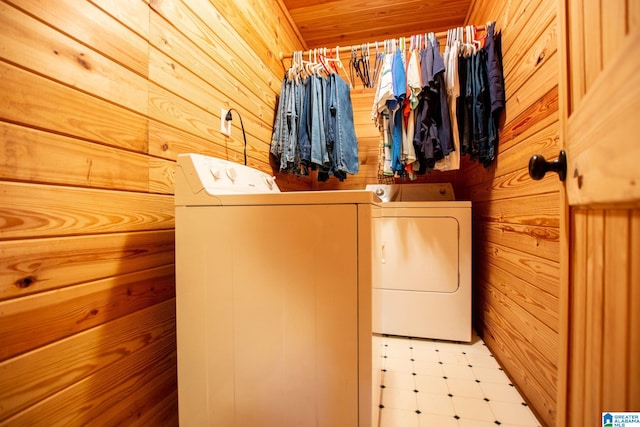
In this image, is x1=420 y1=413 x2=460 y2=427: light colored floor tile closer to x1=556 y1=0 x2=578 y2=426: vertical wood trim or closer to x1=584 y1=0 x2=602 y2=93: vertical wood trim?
x1=556 y1=0 x2=578 y2=426: vertical wood trim

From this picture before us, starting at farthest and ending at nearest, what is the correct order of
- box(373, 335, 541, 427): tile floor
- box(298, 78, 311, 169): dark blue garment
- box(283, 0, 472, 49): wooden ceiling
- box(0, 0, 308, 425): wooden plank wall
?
box(283, 0, 472, 49): wooden ceiling → box(298, 78, 311, 169): dark blue garment → box(373, 335, 541, 427): tile floor → box(0, 0, 308, 425): wooden plank wall

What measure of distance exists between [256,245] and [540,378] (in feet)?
4.24

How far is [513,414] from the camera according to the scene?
1096mm

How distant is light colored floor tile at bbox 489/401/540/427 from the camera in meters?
1.05

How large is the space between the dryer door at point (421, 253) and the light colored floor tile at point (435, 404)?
62cm

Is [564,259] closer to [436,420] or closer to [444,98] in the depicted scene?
[436,420]

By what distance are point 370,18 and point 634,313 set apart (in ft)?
8.41

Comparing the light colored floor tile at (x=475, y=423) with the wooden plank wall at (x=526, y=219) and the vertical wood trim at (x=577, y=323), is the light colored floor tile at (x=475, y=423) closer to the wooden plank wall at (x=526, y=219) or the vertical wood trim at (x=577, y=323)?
the wooden plank wall at (x=526, y=219)

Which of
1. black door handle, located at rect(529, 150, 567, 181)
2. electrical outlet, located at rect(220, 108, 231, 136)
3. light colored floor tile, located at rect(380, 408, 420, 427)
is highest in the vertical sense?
electrical outlet, located at rect(220, 108, 231, 136)

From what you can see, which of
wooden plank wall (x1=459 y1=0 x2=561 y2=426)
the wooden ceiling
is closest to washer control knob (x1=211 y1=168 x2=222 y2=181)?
wooden plank wall (x1=459 y1=0 x2=561 y2=426)

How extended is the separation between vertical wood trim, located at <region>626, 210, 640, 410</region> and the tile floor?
1.95ft

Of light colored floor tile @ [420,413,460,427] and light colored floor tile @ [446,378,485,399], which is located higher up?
light colored floor tile @ [446,378,485,399]

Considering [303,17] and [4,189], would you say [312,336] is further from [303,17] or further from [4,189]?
[303,17]

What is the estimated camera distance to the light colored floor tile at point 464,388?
1.22 m
